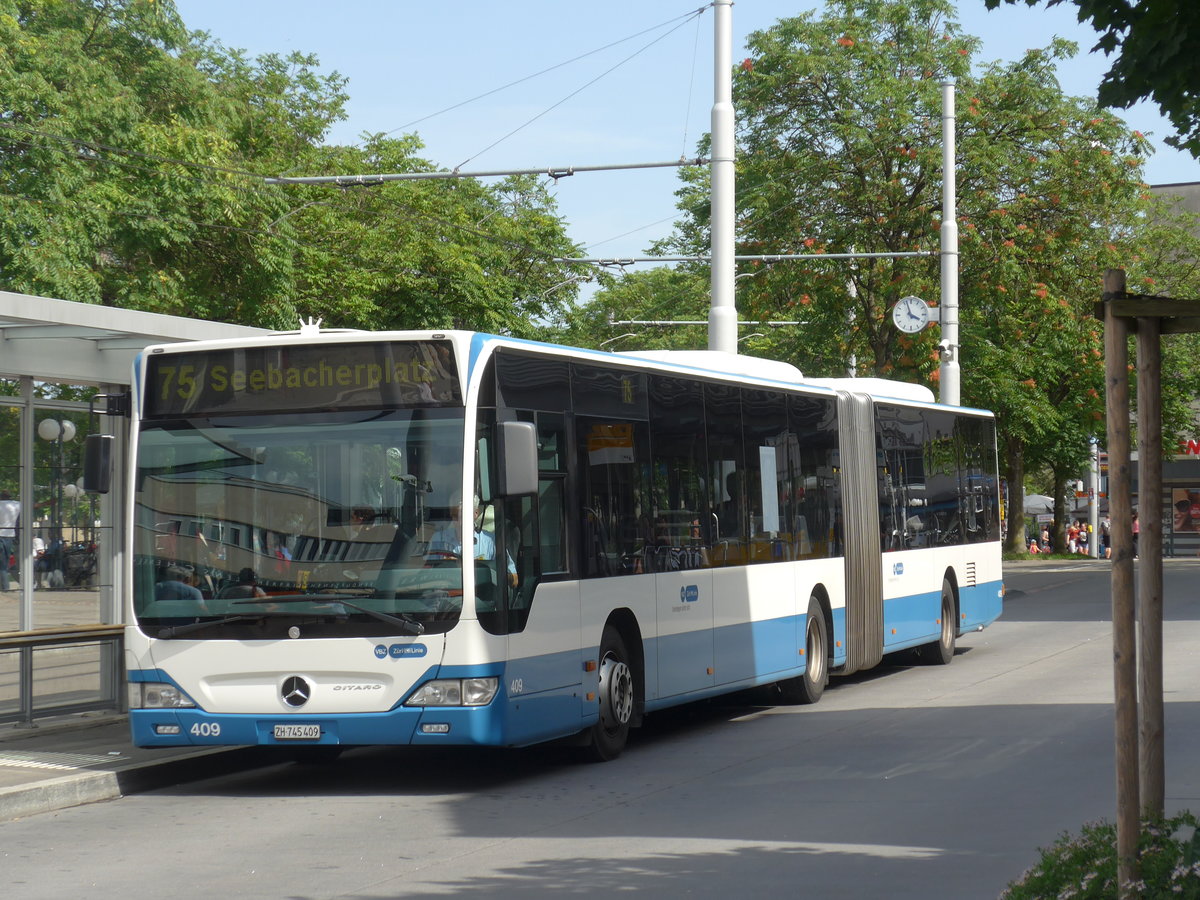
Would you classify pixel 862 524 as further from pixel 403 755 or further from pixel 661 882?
pixel 661 882

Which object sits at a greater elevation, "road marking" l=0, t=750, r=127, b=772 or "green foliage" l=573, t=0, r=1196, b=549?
"green foliage" l=573, t=0, r=1196, b=549

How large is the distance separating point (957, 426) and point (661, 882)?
1442 cm

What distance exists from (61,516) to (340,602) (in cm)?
407

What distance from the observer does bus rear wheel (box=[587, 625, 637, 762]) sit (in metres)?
12.0

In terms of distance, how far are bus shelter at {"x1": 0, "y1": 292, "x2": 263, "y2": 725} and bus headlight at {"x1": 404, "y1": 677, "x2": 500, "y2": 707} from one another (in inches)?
148

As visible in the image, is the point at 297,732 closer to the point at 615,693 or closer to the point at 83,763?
the point at 83,763

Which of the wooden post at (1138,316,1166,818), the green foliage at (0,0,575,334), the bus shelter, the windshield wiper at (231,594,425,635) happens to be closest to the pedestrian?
the bus shelter

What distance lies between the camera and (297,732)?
10.8m

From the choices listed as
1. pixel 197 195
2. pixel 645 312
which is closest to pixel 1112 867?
pixel 197 195

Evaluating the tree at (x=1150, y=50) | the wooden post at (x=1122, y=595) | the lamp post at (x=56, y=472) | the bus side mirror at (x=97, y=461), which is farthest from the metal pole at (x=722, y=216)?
the wooden post at (x=1122, y=595)

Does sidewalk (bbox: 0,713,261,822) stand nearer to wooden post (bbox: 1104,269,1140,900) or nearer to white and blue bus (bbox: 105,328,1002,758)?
white and blue bus (bbox: 105,328,1002,758)

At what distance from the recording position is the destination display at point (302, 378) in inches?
426

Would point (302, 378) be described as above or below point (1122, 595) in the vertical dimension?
above

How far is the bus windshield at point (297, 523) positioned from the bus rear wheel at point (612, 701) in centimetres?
190
